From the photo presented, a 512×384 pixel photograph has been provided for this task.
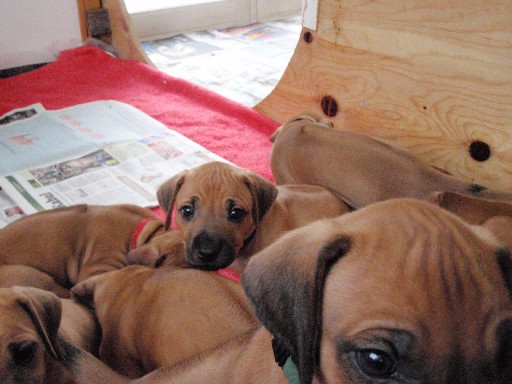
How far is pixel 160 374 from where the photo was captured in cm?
151

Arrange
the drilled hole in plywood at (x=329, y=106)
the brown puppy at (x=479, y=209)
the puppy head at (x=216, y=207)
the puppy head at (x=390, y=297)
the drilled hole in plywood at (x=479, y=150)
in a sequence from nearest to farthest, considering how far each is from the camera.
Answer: the puppy head at (x=390, y=297)
the brown puppy at (x=479, y=209)
the puppy head at (x=216, y=207)
the drilled hole in plywood at (x=479, y=150)
the drilled hole in plywood at (x=329, y=106)

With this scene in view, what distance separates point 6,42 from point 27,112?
0.85 m

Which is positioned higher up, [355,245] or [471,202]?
[355,245]

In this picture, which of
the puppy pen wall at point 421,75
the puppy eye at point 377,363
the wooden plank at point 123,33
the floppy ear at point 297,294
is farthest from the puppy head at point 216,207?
the wooden plank at point 123,33

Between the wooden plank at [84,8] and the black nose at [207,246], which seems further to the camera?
the wooden plank at [84,8]

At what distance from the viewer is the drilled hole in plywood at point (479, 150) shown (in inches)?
105

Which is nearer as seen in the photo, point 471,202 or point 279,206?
point 471,202

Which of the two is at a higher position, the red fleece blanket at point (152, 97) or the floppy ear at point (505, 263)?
the floppy ear at point (505, 263)

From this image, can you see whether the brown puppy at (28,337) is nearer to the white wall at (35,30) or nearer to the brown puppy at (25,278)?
the brown puppy at (25,278)

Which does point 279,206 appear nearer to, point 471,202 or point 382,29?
point 471,202

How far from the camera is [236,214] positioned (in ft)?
7.73

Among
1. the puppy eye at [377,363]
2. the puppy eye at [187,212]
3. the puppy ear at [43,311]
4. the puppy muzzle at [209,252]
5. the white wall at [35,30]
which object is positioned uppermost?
the puppy eye at [377,363]

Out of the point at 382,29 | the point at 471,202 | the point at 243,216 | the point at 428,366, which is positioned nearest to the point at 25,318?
the point at 243,216

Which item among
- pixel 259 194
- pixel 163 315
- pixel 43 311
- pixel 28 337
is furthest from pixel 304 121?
pixel 28 337
